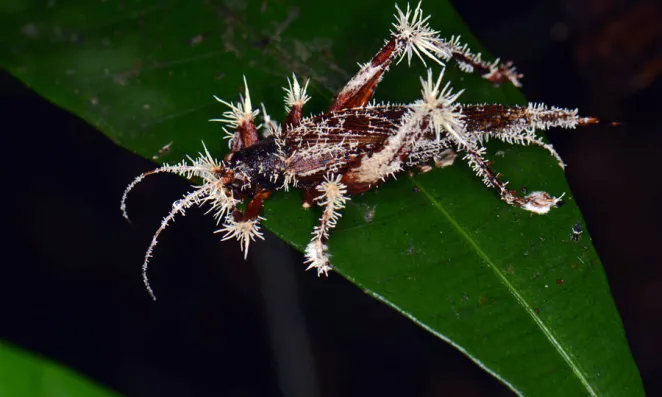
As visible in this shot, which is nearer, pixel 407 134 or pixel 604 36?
pixel 407 134

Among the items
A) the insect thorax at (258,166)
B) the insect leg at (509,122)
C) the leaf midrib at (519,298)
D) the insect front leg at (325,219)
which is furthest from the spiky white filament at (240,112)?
the insect leg at (509,122)

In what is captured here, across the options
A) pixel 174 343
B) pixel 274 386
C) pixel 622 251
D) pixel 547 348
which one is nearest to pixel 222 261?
pixel 174 343

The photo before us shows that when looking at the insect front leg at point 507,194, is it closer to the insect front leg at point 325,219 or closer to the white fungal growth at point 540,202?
the white fungal growth at point 540,202

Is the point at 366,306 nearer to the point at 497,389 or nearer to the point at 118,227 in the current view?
the point at 497,389

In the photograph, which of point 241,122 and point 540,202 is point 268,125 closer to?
point 241,122

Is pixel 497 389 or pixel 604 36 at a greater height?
pixel 604 36

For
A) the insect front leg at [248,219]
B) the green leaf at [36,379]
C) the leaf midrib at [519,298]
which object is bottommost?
the green leaf at [36,379]

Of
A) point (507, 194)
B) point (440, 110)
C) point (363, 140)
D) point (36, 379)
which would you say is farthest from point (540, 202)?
point (36, 379)
